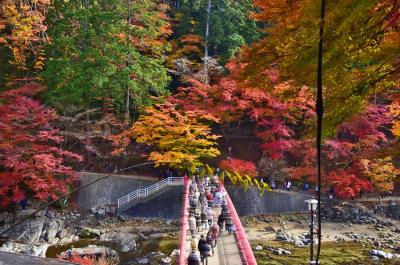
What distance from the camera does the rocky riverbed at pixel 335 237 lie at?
59.9 feet

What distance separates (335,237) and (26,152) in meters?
17.9

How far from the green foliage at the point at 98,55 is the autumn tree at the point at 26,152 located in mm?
2317

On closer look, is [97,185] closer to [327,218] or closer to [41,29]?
[41,29]

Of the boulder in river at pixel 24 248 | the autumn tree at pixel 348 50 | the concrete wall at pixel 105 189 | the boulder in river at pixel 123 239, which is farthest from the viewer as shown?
the concrete wall at pixel 105 189

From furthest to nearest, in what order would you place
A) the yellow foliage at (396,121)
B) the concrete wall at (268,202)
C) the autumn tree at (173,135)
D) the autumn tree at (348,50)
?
the concrete wall at (268,202) < the autumn tree at (173,135) < the yellow foliage at (396,121) < the autumn tree at (348,50)

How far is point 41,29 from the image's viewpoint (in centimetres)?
2289

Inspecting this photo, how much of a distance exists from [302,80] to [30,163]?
16501 mm

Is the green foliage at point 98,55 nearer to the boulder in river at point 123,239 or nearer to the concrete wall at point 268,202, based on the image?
the boulder in river at point 123,239

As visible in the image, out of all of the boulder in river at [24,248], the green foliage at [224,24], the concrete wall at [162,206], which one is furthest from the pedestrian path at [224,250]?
the green foliage at [224,24]

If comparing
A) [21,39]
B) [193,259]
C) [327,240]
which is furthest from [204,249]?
[21,39]

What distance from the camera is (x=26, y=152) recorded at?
19.3 metres

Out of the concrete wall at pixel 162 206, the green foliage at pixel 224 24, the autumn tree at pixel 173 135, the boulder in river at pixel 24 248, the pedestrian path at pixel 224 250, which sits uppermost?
the green foliage at pixel 224 24

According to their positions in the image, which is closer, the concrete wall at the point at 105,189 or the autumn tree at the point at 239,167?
the autumn tree at the point at 239,167

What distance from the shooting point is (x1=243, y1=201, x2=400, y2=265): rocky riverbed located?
18250mm
